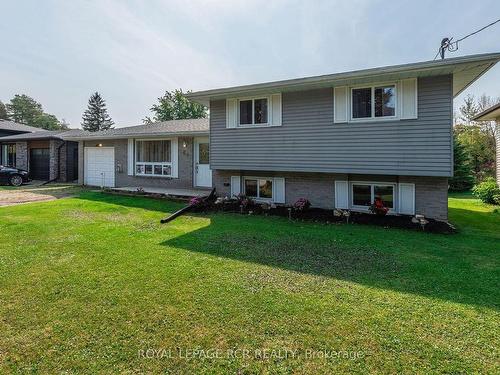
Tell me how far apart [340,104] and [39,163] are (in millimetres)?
20327

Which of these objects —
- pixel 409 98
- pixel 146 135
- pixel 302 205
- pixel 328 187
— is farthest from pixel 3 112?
pixel 409 98

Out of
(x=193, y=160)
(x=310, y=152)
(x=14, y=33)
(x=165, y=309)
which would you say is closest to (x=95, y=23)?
(x=14, y=33)

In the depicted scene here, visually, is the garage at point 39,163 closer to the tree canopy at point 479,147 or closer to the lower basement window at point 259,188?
the lower basement window at point 259,188

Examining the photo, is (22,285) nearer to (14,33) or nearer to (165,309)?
(165,309)

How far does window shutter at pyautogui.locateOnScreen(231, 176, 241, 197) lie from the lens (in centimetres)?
1038

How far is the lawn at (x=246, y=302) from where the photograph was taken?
98.8 inches

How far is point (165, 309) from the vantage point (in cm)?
329

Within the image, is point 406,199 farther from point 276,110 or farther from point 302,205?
point 276,110

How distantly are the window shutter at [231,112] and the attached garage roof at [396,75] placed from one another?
1.63ft

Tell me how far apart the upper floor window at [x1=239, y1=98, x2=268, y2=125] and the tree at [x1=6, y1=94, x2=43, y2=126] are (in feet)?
198

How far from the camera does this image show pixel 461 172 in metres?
17.7

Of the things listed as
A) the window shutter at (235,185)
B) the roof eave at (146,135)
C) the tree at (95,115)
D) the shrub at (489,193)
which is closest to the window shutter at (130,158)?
the roof eave at (146,135)

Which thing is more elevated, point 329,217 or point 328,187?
point 328,187

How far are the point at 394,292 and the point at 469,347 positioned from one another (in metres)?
1.13
